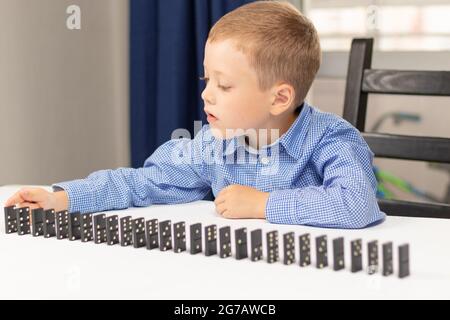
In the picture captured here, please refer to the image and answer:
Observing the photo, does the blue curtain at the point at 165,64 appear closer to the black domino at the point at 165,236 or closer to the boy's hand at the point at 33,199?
the boy's hand at the point at 33,199

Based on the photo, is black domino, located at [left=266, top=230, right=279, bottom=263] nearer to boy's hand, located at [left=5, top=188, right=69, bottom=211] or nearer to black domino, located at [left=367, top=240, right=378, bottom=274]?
black domino, located at [left=367, top=240, right=378, bottom=274]

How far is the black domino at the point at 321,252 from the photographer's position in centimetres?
101

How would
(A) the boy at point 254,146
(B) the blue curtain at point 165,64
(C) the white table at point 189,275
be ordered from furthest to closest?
(B) the blue curtain at point 165,64 → (A) the boy at point 254,146 → (C) the white table at point 189,275

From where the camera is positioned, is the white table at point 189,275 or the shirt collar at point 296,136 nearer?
the white table at point 189,275

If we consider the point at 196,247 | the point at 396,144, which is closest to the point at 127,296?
the point at 196,247

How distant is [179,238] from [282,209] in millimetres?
242

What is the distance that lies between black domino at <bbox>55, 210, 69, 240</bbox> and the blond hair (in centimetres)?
42

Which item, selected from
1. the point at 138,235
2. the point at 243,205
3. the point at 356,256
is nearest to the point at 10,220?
the point at 138,235

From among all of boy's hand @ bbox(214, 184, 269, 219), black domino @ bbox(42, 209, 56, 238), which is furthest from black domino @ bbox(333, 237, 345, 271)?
black domino @ bbox(42, 209, 56, 238)

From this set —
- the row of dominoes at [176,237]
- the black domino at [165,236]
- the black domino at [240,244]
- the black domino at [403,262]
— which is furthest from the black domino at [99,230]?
the black domino at [403,262]

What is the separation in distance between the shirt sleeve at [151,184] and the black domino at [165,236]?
0.34 meters

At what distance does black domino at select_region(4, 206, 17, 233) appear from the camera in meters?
1.28
